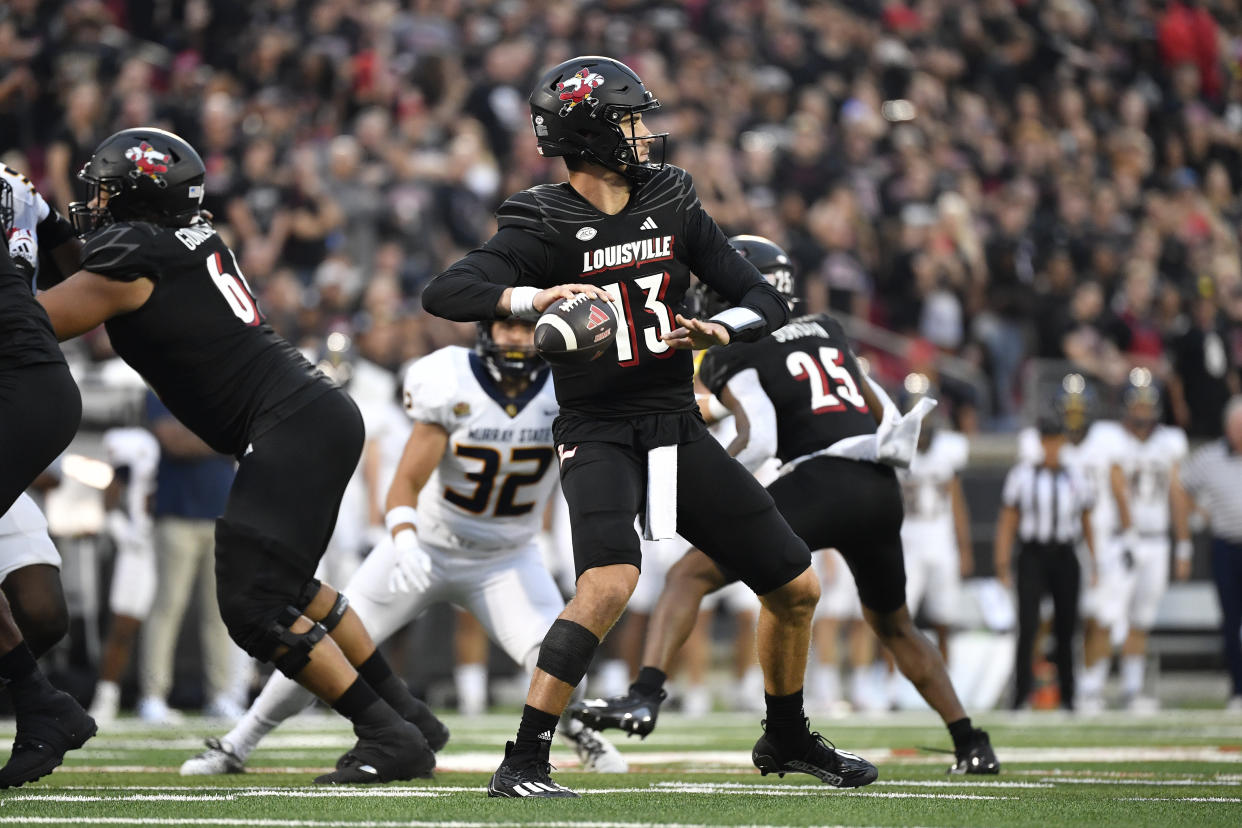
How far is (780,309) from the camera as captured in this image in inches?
183

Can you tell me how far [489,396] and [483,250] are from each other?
1629 millimetres

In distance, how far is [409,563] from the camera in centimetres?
579

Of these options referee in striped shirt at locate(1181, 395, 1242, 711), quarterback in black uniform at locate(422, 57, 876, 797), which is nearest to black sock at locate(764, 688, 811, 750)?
quarterback in black uniform at locate(422, 57, 876, 797)

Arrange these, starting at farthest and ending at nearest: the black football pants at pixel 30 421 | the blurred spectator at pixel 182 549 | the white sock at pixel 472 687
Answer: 1. the blurred spectator at pixel 182 549
2. the white sock at pixel 472 687
3. the black football pants at pixel 30 421

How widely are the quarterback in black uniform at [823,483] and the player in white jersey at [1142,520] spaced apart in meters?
6.49

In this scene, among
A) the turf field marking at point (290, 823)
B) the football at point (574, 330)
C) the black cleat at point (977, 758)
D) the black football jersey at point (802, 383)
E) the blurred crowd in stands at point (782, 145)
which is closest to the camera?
the turf field marking at point (290, 823)

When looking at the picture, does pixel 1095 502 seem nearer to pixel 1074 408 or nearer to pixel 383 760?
pixel 1074 408

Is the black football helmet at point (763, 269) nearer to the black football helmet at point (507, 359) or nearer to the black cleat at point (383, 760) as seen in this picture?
the black football helmet at point (507, 359)

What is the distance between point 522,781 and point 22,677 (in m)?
1.45

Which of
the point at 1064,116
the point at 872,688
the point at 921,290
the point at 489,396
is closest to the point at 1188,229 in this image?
the point at 1064,116

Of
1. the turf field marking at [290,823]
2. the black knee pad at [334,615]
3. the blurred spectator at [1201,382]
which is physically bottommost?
the turf field marking at [290,823]

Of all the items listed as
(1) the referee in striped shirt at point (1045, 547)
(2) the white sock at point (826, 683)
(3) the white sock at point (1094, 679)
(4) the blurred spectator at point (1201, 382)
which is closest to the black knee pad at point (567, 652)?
(2) the white sock at point (826, 683)

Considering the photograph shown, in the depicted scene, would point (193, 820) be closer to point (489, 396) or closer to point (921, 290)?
point (489, 396)

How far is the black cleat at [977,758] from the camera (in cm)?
583
